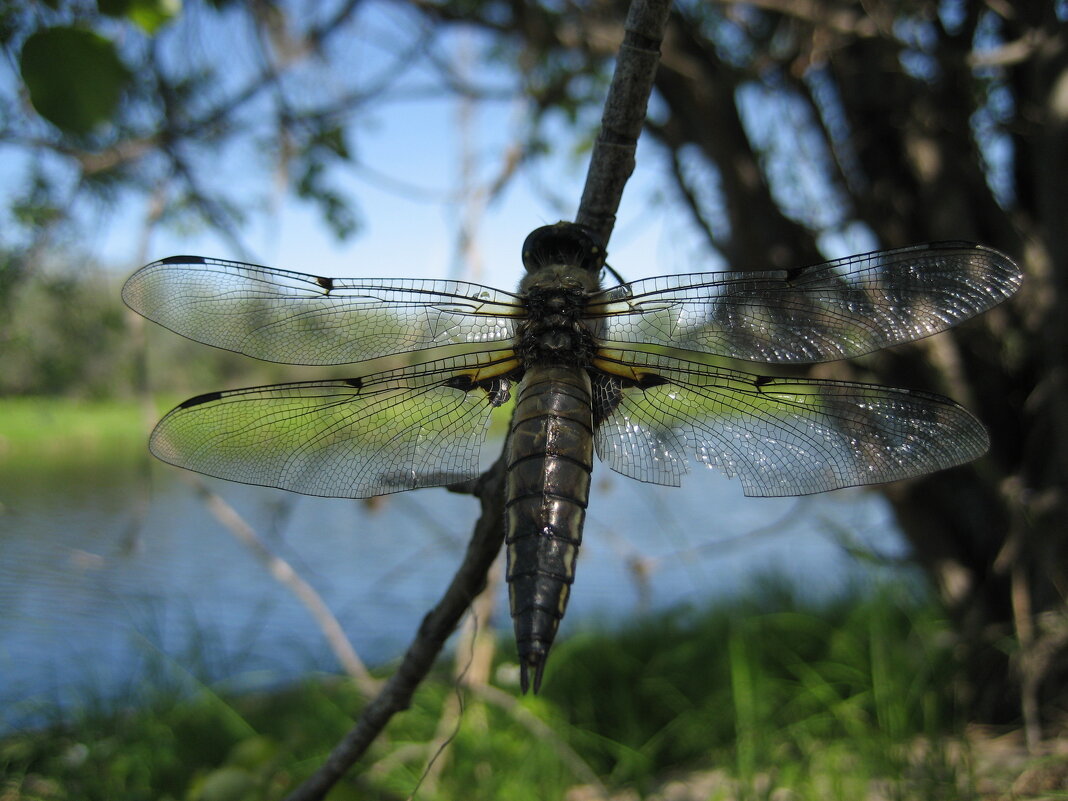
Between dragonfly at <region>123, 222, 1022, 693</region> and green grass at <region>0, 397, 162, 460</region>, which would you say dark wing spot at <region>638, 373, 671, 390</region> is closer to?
dragonfly at <region>123, 222, 1022, 693</region>

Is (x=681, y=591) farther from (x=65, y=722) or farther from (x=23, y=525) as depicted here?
(x=23, y=525)

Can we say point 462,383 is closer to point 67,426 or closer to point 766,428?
point 766,428

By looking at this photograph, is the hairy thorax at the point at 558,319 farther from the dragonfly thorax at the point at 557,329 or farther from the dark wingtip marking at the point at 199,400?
the dark wingtip marking at the point at 199,400

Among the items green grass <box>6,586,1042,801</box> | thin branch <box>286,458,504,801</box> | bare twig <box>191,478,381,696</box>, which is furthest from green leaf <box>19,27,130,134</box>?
green grass <box>6,586,1042,801</box>

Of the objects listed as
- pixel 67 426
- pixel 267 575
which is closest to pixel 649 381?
pixel 67 426

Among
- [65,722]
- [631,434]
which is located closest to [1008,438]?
[631,434]
